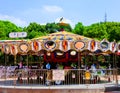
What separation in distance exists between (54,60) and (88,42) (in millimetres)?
3390

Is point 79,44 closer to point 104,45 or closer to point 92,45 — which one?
point 92,45

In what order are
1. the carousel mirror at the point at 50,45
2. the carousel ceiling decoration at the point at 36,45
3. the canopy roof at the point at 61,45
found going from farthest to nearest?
the carousel ceiling decoration at the point at 36,45
the carousel mirror at the point at 50,45
the canopy roof at the point at 61,45

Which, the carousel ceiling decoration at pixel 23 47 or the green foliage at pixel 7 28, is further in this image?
the green foliage at pixel 7 28

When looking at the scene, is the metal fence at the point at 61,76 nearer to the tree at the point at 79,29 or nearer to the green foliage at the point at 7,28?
the tree at the point at 79,29

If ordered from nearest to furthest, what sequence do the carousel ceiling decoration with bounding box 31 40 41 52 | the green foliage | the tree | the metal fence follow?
the metal fence < the carousel ceiling decoration with bounding box 31 40 41 52 < the tree < the green foliage

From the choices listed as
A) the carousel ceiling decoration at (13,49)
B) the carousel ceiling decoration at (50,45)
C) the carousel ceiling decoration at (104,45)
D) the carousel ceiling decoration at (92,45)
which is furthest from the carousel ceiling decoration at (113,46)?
the carousel ceiling decoration at (13,49)

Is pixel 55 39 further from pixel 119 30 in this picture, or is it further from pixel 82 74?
pixel 119 30

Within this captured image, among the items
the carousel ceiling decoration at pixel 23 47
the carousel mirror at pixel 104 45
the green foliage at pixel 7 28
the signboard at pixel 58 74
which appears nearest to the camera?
the signboard at pixel 58 74

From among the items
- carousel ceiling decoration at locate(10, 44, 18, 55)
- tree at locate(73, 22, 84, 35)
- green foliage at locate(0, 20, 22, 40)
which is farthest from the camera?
green foliage at locate(0, 20, 22, 40)

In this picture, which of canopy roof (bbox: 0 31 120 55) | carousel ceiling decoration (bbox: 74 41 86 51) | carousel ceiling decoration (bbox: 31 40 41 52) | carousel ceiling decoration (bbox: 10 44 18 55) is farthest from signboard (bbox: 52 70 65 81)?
carousel ceiling decoration (bbox: 10 44 18 55)

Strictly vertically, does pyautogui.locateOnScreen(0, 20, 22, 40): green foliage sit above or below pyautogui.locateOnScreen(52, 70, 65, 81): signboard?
above

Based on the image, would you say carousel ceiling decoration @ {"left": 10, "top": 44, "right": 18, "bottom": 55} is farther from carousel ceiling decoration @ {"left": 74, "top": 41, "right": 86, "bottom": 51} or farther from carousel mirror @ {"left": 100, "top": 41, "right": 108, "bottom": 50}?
carousel mirror @ {"left": 100, "top": 41, "right": 108, "bottom": 50}

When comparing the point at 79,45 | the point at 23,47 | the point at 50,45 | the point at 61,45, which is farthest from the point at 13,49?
the point at 79,45

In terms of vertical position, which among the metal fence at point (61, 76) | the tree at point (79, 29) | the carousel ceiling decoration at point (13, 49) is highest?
the tree at point (79, 29)
